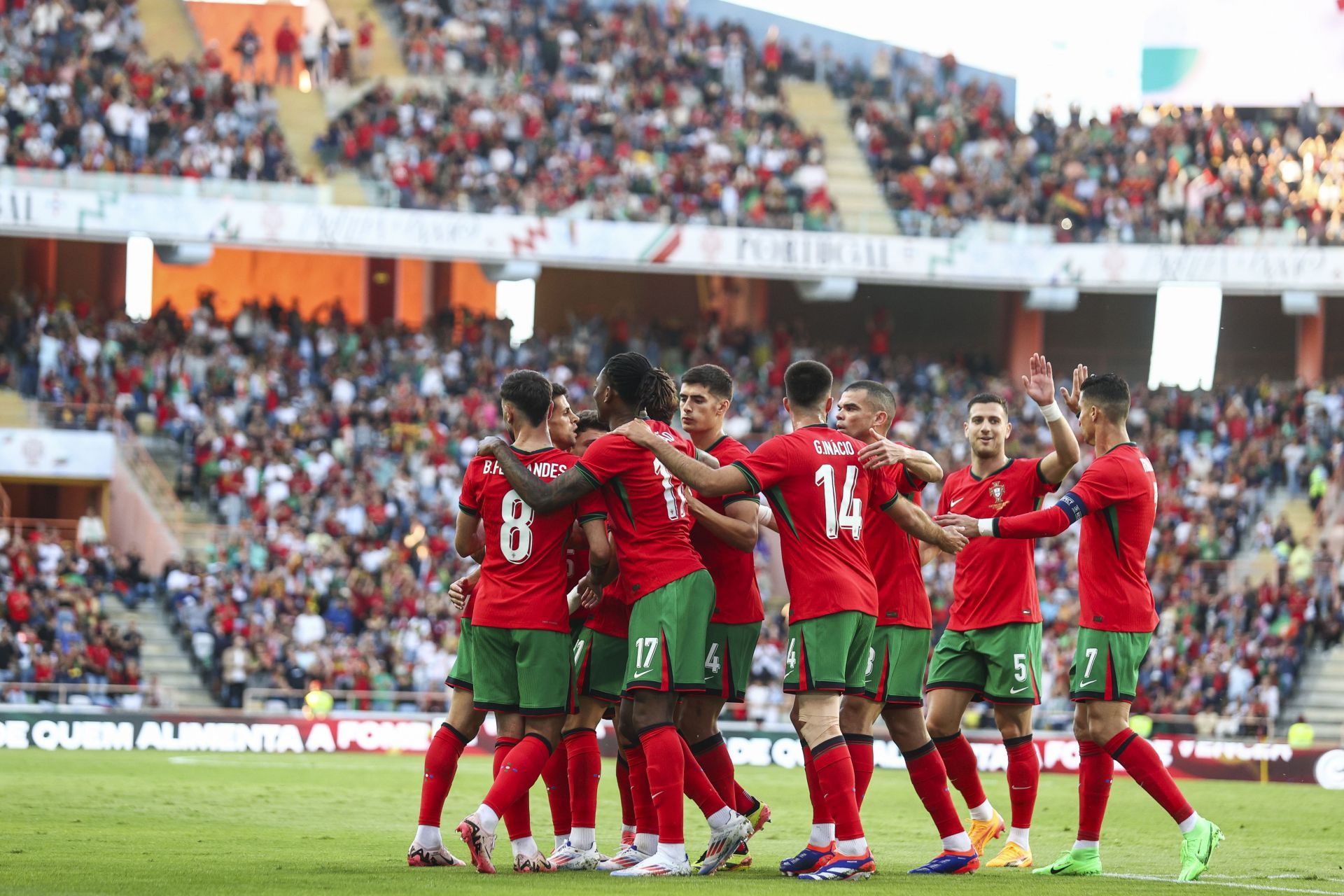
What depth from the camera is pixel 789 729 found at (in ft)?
76.4

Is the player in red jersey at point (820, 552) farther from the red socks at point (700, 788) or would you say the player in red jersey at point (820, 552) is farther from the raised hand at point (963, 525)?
the red socks at point (700, 788)

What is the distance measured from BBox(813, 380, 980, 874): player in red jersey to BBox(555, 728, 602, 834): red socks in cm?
142

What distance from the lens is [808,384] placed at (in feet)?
30.3

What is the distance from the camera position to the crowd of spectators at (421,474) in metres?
26.8

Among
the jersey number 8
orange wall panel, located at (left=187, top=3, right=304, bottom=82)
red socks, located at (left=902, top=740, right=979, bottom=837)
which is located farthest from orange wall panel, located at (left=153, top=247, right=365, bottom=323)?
red socks, located at (left=902, top=740, right=979, bottom=837)

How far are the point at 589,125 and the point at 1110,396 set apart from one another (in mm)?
27095

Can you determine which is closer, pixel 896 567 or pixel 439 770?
pixel 439 770

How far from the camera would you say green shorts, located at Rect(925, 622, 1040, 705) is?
10.8 metres

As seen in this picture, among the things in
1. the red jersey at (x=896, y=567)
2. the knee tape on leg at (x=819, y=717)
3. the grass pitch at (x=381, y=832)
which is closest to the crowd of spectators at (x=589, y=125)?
the grass pitch at (x=381, y=832)

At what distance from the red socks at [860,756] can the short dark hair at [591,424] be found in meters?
2.22

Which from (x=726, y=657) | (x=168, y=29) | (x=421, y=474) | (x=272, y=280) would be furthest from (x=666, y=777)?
(x=168, y=29)

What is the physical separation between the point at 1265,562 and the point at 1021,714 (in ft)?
71.0

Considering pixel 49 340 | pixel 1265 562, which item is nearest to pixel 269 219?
pixel 49 340

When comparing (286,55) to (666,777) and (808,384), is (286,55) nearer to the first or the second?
(808,384)
